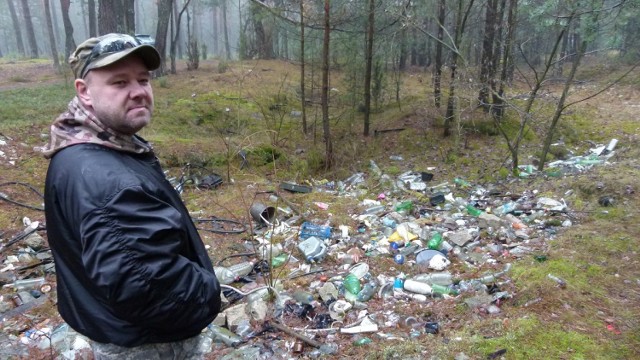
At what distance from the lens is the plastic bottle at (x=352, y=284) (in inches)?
157

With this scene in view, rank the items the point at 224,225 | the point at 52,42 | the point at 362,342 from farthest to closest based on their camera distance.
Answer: the point at 52,42 < the point at 224,225 < the point at 362,342

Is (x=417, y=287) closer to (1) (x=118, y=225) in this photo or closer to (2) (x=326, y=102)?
(1) (x=118, y=225)

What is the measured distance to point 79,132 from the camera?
4.99 feet

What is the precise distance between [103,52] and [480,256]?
4016mm

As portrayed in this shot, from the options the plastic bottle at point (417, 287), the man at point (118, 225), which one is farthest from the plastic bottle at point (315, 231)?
the man at point (118, 225)

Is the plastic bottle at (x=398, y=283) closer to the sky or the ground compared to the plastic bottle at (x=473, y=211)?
closer to the ground

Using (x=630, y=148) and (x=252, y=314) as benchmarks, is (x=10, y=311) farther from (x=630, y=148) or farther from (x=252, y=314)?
(x=630, y=148)

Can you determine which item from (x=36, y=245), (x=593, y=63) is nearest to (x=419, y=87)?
(x=593, y=63)

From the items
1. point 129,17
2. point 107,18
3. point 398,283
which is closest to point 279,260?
point 398,283

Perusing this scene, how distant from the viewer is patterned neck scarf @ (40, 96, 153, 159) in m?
1.51

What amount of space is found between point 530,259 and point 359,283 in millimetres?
1689

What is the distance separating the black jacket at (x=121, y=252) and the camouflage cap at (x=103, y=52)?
318mm

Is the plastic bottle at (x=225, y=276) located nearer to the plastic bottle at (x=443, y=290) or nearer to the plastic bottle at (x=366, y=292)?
the plastic bottle at (x=366, y=292)

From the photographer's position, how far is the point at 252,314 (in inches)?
143
